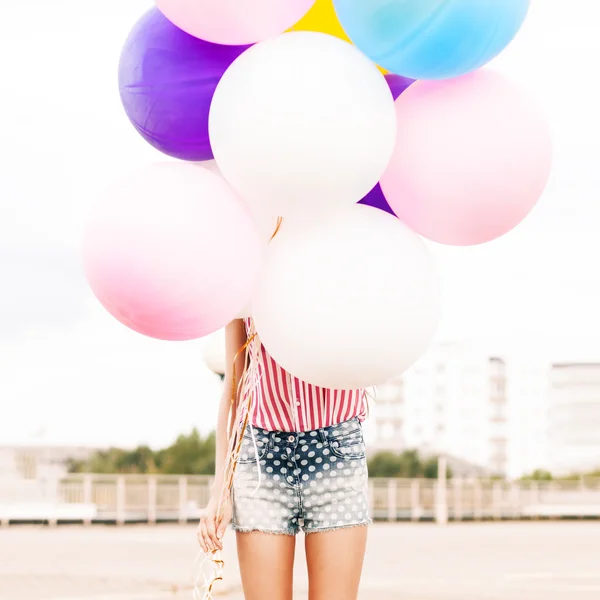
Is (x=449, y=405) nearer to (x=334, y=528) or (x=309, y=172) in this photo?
(x=334, y=528)

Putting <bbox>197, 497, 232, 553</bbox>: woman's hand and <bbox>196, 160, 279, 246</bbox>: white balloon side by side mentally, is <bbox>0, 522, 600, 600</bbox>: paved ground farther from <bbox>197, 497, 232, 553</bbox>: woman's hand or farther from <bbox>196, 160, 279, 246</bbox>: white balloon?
<bbox>196, 160, 279, 246</bbox>: white balloon

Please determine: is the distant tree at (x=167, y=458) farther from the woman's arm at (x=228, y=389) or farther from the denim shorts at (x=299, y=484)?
the denim shorts at (x=299, y=484)

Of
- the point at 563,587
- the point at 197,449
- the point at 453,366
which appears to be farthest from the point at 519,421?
the point at 563,587

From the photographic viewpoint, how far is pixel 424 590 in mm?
9438

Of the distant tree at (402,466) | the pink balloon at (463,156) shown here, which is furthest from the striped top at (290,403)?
the distant tree at (402,466)

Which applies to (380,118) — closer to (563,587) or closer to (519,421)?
(563,587)

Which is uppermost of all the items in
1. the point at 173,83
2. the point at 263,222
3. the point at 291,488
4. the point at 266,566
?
the point at 173,83

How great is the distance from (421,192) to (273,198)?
337 mm

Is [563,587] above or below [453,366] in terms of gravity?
below

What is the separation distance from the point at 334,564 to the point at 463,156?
986 mm

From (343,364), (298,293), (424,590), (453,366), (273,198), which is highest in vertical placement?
(453,366)

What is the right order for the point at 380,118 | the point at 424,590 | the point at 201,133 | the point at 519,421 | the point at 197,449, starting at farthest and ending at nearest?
the point at 519,421, the point at 197,449, the point at 424,590, the point at 201,133, the point at 380,118

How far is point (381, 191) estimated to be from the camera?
84.7 inches

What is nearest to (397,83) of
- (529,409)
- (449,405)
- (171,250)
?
(171,250)
